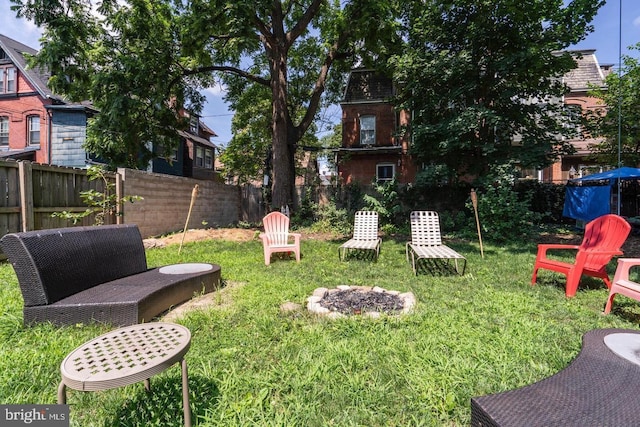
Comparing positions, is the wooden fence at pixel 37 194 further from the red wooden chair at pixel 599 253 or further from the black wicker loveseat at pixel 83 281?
the red wooden chair at pixel 599 253

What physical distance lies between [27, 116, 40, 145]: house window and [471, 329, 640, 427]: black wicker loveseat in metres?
21.1

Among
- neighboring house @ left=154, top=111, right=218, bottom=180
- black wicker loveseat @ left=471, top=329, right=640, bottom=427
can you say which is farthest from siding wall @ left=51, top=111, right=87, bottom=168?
black wicker loveseat @ left=471, top=329, right=640, bottom=427

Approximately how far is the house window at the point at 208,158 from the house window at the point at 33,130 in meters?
9.56

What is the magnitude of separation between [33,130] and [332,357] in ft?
67.2

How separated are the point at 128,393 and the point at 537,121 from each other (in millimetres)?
12674

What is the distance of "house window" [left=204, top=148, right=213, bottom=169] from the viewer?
75.6ft

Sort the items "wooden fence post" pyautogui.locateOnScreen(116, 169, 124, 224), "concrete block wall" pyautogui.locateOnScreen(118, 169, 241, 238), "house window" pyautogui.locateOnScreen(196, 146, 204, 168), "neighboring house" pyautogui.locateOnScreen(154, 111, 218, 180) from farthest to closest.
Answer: "house window" pyautogui.locateOnScreen(196, 146, 204, 168), "neighboring house" pyautogui.locateOnScreen(154, 111, 218, 180), "concrete block wall" pyautogui.locateOnScreen(118, 169, 241, 238), "wooden fence post" pyautogui.locateOnScreen(116, 169, 124, 224)

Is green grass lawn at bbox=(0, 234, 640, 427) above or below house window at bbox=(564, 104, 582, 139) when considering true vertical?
below

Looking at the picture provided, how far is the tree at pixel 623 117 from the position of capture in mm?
11211

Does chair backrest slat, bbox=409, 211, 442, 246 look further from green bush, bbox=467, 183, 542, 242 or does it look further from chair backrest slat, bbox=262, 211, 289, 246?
green bush, bbox=467, 183, 542, 242

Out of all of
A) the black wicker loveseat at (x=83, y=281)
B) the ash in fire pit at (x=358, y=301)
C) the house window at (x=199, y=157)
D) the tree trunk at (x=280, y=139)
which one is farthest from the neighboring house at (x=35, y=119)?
the ash in fire pit at (x=358, y=301)

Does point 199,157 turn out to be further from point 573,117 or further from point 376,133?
point 573,117

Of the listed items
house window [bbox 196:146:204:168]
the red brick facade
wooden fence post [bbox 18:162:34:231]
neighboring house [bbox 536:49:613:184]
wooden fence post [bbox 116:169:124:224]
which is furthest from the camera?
house window [bbox 196:146:204:168]

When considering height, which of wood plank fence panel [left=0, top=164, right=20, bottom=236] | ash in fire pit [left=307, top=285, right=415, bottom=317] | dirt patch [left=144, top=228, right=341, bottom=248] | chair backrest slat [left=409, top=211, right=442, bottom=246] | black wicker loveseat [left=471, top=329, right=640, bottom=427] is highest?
wood plank fence panel [left=0, top=164, right=20, bottom=236]
